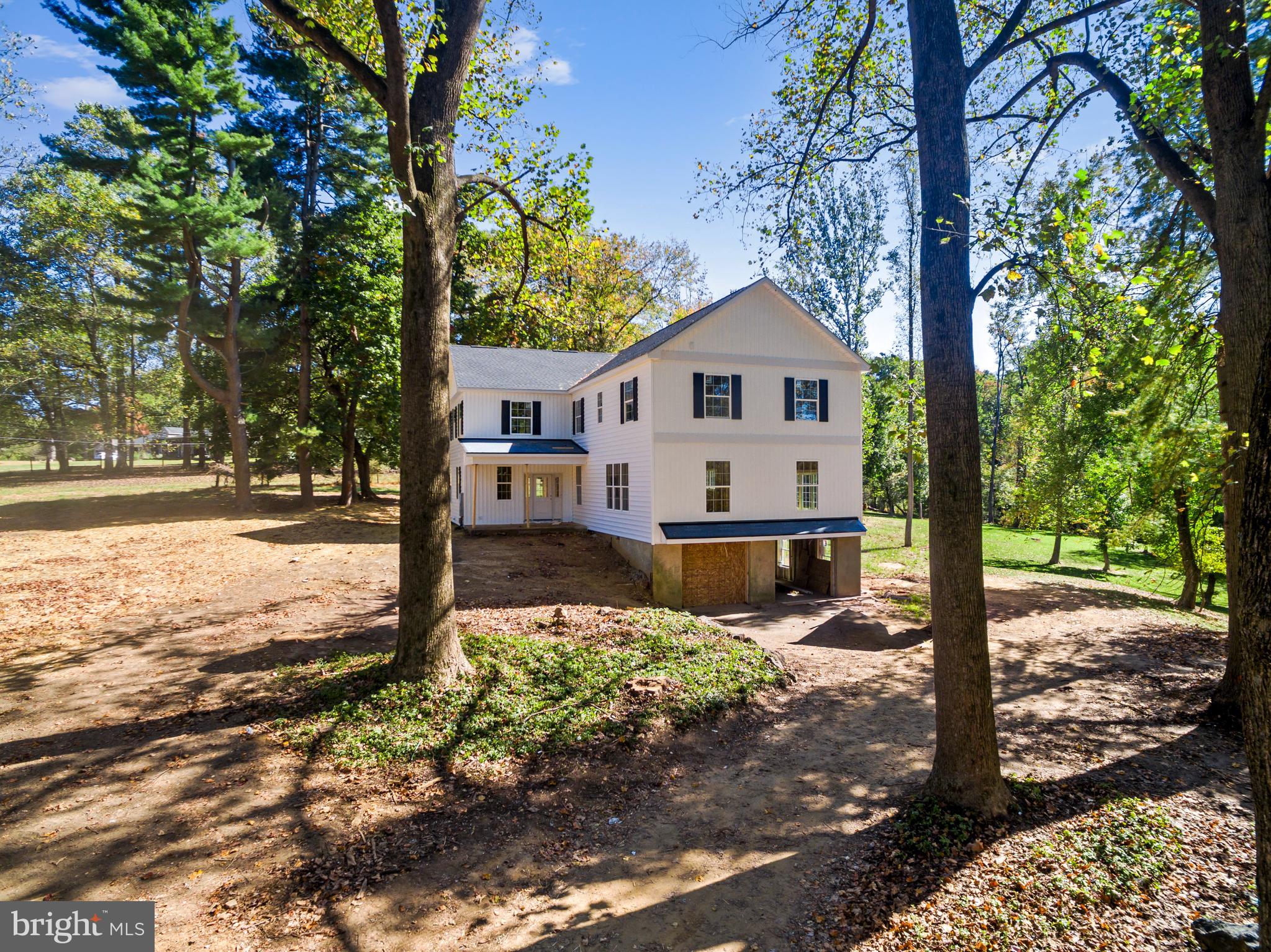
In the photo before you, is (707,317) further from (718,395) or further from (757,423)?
(757,423)

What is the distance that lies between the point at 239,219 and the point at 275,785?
24.0m

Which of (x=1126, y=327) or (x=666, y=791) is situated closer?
(x=666, y=791)

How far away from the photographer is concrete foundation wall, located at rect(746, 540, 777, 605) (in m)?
18.2

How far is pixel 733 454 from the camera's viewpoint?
1761 cm

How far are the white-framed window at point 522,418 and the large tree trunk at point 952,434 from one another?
19.6 m

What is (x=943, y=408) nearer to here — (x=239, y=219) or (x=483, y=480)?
(x=483, y=480)

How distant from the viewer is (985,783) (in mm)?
5449

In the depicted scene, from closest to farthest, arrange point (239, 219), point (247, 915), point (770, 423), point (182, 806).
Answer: point (247, 915) < point (182, 806) < point (770, 423) < point (239, 219)

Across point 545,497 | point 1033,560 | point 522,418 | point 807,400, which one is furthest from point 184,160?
point 1033,560

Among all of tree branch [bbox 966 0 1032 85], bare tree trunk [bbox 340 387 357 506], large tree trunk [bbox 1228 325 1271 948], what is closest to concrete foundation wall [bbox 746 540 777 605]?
tree branch [bbox 966 0 1032 85]

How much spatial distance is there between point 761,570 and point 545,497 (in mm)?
10092

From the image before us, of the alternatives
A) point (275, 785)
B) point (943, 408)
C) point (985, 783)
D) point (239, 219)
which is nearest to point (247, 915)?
point (275, 785)

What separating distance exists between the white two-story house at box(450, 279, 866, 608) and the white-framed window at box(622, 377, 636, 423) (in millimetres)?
52

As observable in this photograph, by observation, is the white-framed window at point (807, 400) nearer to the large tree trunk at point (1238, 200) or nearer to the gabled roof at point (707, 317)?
the gabled roof at point (707, 317)
